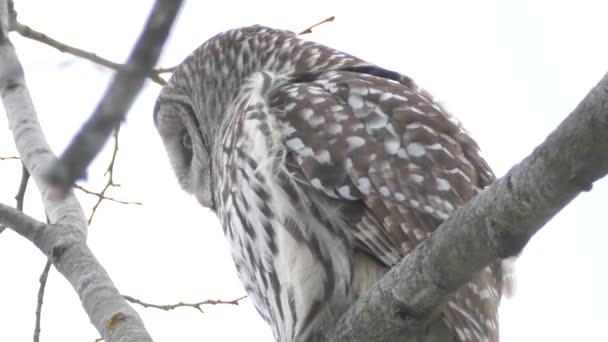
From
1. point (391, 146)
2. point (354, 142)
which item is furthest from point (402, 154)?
point (354, 142)

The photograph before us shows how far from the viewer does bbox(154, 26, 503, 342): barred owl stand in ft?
10.9

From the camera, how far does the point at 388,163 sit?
3.48m

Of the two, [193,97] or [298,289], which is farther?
[193,97]

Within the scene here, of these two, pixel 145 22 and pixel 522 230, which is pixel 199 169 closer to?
pixel 522 230

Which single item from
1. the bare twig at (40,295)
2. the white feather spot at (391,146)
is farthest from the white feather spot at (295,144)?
the bare twig at (40,295)

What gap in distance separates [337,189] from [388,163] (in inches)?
8.8

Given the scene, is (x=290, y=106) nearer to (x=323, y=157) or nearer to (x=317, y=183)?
(x=323, y=157)

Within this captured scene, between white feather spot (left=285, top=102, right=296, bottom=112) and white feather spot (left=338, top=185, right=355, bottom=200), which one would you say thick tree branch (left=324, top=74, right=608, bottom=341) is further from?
white feather spot (left=285, top=102, right=296, bottom=112)

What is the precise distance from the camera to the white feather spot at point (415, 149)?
11.6ft

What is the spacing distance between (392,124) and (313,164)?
1.21 feet

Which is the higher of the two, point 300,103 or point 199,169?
point 199,169

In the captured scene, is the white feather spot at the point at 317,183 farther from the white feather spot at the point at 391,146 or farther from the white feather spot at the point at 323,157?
the white feather spot at the point at 391,146

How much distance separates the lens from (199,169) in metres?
5.09

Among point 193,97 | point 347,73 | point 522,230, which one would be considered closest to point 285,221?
point 347,73
